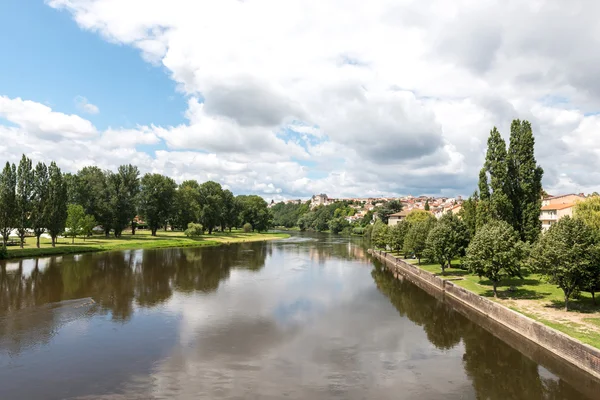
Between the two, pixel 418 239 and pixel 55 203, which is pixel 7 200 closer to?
pixel 55 203

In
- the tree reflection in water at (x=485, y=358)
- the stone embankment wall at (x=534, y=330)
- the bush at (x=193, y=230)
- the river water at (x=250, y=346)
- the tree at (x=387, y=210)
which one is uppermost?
the tree at (x=387, y=210)

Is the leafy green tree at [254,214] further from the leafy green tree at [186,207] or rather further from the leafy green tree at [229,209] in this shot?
the leafy green tree at [186,207]

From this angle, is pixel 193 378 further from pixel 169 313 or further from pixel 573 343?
pixel 573 343

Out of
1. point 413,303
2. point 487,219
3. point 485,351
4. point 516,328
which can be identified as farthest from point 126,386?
point 487,219

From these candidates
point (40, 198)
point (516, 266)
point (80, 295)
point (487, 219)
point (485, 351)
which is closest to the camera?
point (485, 351)

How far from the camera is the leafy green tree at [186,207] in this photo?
9031 cm

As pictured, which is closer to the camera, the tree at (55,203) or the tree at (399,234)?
the tree at (55,203)

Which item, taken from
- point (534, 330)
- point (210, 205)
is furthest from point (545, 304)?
point (210, 205)

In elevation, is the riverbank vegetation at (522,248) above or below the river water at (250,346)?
above

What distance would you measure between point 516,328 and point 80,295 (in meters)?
29.3

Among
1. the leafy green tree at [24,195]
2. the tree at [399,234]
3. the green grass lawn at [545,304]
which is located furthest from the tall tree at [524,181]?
the leafy green tree at [24,195]

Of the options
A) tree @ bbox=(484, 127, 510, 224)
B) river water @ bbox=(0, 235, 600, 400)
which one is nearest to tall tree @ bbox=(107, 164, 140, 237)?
river water @ bbox=(0, 235, 600, 400)

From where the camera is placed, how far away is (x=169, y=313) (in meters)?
24.2

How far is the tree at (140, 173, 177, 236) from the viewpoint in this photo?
81000 millimetres
